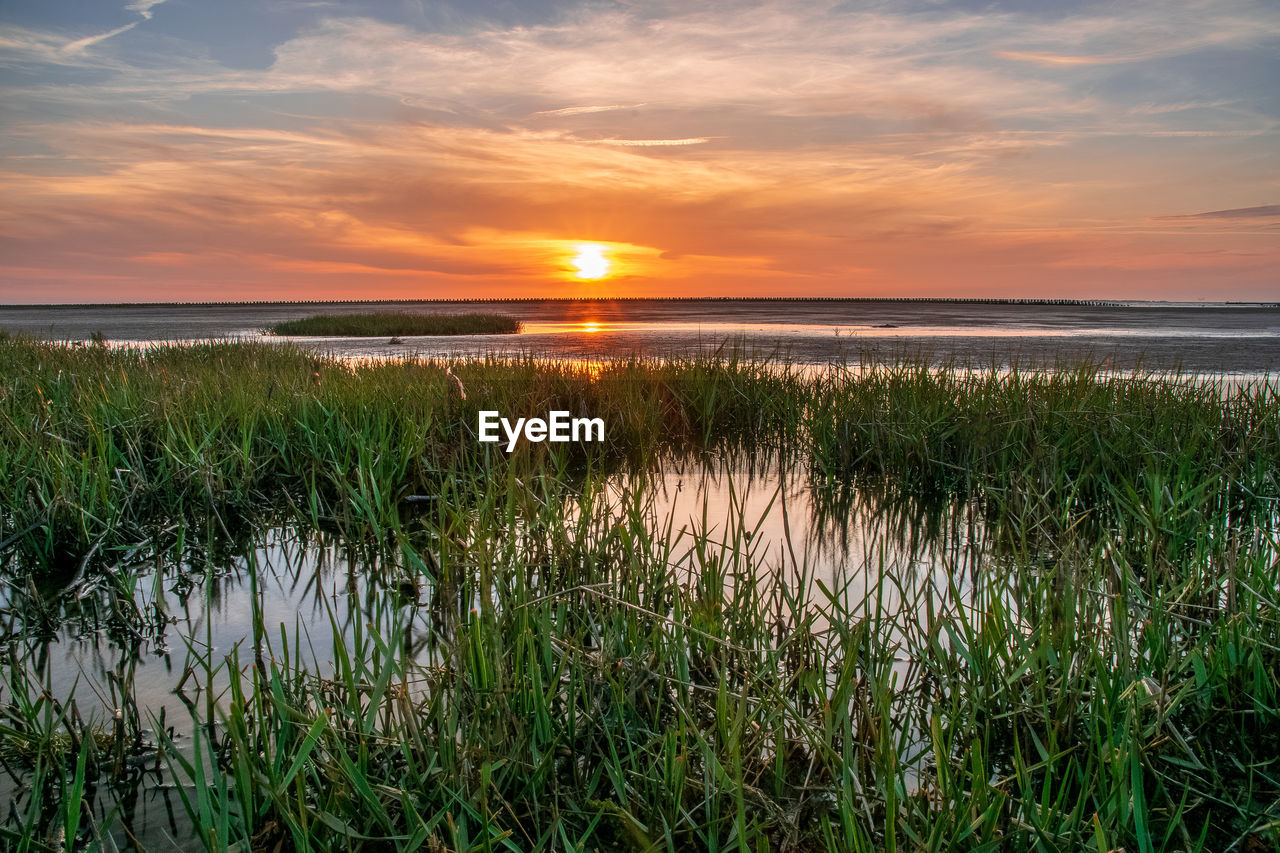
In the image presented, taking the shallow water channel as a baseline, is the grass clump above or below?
above

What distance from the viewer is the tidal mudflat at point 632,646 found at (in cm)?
190

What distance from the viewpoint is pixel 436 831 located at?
73.2 inches

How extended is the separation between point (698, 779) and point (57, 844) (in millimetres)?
1695

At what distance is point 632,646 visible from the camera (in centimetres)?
247

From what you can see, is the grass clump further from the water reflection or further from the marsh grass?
the water reflection

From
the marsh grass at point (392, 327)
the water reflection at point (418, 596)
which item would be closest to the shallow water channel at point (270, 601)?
the water reflection at point (418, 596)

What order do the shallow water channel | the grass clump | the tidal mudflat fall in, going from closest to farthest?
the tidal mudflat, the shallow water channel, the grass clump

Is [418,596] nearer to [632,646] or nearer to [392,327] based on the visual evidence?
[632,646]

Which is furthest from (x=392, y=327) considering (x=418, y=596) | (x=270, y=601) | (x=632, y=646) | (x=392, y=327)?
(x=632, y=646)

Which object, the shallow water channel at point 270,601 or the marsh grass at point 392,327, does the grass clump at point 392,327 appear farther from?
the shallow water channel at point 270,601

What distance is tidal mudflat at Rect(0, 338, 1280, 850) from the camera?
1902 mm

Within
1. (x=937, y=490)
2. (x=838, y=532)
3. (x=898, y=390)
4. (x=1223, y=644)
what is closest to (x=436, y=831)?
(x=1223, y=644)

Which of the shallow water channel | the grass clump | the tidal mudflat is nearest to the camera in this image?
the tidal mudflat

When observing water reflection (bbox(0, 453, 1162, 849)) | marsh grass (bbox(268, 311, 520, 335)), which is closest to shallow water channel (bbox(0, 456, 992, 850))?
water reflection (bbox(0, 453, 1162, 849))
